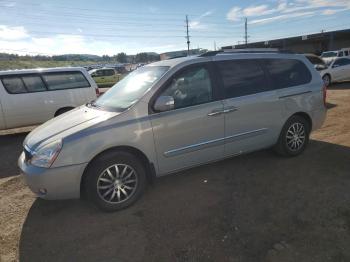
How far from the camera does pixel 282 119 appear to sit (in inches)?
193

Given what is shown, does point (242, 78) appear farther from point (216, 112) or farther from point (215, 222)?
point (215, 222)

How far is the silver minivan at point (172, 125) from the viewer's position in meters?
3.54

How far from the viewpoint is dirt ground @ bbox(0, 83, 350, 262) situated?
2.96 meters

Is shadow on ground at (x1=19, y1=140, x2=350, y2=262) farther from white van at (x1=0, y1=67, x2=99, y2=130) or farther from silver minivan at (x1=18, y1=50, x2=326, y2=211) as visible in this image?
white van at (x1=0, y1=67, x2=99, y2=130)

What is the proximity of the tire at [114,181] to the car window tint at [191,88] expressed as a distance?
968 mm

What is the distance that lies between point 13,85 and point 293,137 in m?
6.79

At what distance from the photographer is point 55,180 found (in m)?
3.46

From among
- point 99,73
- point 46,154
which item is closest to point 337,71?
point 46,154

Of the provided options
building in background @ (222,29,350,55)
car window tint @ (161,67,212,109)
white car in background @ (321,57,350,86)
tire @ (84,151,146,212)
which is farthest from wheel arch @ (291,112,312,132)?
building in background @ (222,29,350,55)

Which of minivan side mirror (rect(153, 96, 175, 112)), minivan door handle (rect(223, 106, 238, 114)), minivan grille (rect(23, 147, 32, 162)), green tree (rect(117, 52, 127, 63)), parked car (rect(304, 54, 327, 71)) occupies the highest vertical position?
minivan side mirror (rect(153, 96, 175, 112))

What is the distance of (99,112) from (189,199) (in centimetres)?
165

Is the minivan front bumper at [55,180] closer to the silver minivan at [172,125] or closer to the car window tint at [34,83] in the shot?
the silver minivan at [172,125]

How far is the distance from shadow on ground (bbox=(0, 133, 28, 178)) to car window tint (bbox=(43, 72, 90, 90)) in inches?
67.2

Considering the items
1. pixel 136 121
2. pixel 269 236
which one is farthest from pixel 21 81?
pixel 269 236
